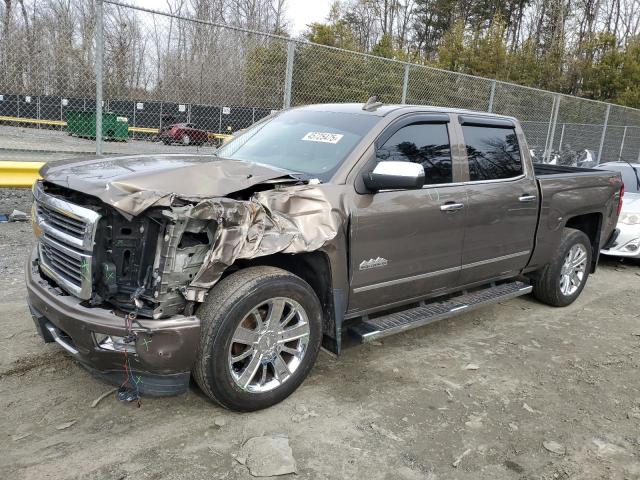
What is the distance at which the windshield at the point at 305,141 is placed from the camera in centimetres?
372

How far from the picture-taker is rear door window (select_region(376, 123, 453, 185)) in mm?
3883

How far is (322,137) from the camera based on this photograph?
397 centimetres

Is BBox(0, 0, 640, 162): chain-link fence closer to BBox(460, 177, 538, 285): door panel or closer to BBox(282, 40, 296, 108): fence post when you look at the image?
BBox(282, 40, 296, 108): fence post

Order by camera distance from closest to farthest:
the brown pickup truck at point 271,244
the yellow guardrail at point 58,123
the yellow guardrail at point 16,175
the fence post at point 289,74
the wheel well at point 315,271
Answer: the brown pickup truck at point 271,244, the wheel well at point 315,271, the yellow guardrail at point 16,175, the fence post at point 289,74, the yellow guardrail at point 58,123

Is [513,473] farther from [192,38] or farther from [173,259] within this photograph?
[192,38]

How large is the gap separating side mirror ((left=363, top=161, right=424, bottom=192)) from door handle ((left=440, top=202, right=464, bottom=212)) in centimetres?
58

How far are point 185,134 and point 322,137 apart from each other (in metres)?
5.55

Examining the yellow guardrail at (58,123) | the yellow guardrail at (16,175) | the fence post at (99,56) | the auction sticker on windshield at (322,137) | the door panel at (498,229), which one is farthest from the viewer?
Result: the yellow guardrail at (58,123)

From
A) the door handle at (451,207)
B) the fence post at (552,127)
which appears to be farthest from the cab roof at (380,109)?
the fence post at (552,127)

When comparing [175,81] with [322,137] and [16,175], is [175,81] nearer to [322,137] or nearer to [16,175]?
[16,175]

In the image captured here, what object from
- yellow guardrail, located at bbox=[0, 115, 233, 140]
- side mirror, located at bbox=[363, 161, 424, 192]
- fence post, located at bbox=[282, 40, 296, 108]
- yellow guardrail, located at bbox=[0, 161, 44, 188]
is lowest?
yellow guardrail, located at bbox=[0, 161, 44, 188]

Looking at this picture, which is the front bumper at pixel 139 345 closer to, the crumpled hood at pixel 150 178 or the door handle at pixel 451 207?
the crumpled hood at pixel 150 178

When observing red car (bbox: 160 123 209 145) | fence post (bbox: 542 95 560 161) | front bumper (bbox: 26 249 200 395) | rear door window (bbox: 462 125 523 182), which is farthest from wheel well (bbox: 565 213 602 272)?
fence post (bbox: 542 95 560 161)

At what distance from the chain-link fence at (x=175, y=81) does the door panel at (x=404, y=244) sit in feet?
14.8
